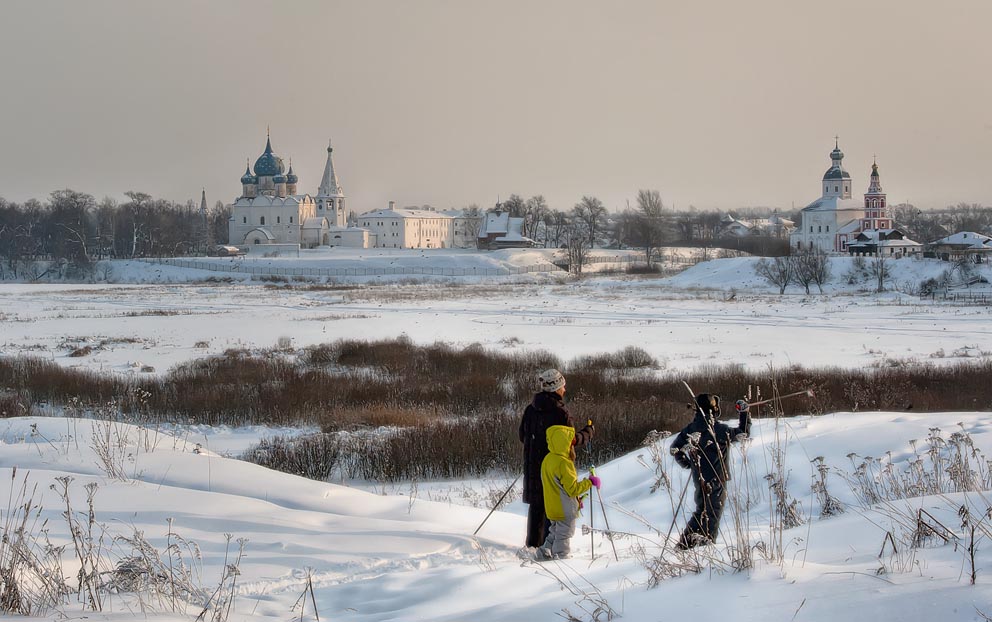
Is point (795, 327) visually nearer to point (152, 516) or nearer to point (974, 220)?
point (152, 516)

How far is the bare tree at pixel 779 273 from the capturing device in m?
54.8

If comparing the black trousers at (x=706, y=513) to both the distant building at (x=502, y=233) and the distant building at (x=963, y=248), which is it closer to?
the distant building at (x=963, y=248)

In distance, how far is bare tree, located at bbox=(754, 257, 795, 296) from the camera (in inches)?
2159

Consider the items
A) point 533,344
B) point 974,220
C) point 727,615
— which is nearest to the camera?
point 727,615

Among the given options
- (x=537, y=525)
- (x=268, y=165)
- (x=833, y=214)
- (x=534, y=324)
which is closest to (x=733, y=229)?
(x=833, y=214)

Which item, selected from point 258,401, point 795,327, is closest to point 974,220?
point 795,327

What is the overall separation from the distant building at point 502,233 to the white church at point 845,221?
3511 centimetres

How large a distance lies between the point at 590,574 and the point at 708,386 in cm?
1207

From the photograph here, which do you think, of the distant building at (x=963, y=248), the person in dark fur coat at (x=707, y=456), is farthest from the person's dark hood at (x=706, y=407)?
the distant building at (x=963, y=248)

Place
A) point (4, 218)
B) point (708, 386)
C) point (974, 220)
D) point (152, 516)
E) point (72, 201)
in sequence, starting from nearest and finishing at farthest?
1. point (152, 516)
2. point (708, 386)
3. point (4, 218)
4. point (72, 201)
5. point (974, 220)

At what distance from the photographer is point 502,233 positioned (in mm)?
Answer: 119312

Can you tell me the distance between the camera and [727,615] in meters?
3.73

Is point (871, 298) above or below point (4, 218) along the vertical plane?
below

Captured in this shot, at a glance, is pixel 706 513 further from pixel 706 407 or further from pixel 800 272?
pixel 800 272
